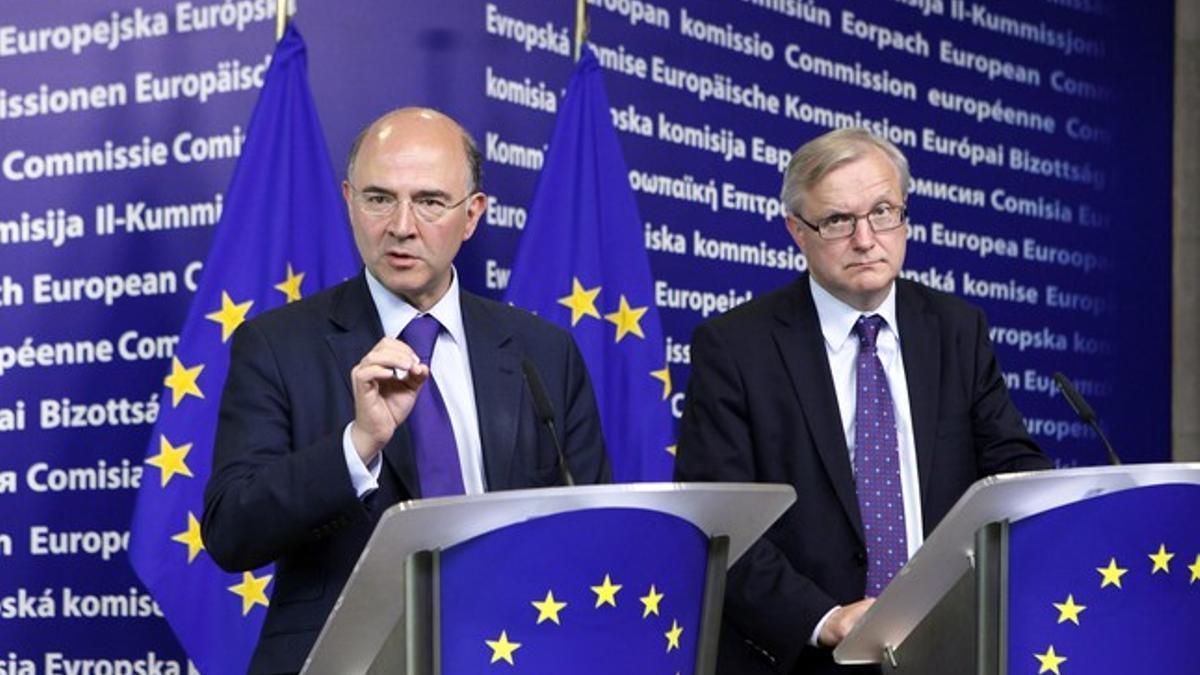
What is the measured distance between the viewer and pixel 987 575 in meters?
2.58

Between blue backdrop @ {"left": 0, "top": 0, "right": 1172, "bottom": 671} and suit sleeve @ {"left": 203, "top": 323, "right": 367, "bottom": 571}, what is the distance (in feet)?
5.53

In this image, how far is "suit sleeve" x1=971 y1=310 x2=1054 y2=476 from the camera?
3.43m

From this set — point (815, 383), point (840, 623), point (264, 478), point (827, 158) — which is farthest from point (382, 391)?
point (827, 158)

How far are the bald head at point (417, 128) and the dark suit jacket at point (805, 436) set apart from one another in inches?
23.9

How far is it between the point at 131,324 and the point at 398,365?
2315 millimetres

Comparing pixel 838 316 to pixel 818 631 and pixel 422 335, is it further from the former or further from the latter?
pixel 422 335

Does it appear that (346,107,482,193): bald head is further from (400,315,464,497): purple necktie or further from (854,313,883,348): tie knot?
(854,313,883,348): tie knot

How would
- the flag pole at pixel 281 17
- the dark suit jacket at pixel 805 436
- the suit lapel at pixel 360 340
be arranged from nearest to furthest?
1. the suit lapel at pixel 360 340
2. the dark suit jacket at pixel 805 436
3. the flag pole at pixel 281 17

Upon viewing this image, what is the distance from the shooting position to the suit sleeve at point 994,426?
3430 mm

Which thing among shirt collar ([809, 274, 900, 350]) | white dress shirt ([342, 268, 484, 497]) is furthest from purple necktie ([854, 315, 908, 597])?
white dress shirt ([342, 268, 484, 497])

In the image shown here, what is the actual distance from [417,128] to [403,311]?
0.30 m

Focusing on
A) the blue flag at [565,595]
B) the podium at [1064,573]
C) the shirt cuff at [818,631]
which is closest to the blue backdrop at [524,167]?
the shirt cuff at [818,631]

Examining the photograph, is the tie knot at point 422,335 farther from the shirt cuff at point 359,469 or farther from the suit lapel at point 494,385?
the shirt cuff at point 359,469

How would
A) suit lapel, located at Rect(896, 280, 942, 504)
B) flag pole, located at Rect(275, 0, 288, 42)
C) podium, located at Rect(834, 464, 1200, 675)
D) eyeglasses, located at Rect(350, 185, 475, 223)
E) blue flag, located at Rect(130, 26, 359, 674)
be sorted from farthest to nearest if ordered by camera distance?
flag pole, located at Rect(275, 0, 288, 42) < blue flag, located at Rect(130, 26, 359, 674) < suit lapel, located at Rect(896, 280, 942, 504) < eyeglasses, located at Rect(350, 185, 475, 223) < podium, located at Rect(834, 464, 1200, 675)
